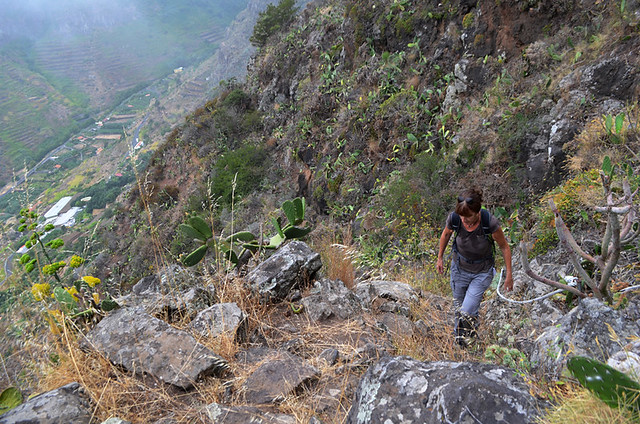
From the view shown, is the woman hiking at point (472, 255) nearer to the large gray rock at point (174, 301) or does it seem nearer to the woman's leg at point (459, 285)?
the woman's leg at point (459, 285)

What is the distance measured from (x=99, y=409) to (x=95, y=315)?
40.3 inches

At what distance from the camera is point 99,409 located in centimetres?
184

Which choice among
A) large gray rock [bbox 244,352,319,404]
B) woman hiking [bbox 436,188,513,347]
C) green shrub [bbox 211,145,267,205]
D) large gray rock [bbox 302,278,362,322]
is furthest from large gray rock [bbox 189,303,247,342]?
green shrub [bbox 211,145,267,205]

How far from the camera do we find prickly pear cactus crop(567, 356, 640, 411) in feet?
3.14

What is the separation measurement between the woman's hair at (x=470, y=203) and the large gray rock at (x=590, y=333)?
1.05 meters

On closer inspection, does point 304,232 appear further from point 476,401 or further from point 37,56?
point 37,56

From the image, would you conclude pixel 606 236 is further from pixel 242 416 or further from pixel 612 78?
pixel 612 78

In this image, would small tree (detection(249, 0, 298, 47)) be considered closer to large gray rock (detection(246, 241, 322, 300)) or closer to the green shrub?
the green shrub

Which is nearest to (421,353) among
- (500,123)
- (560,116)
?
(560,116)

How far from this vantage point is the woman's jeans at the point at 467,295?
8.75 ft

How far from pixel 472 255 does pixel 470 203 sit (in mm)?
469

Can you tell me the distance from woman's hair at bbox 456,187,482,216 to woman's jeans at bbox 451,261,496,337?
0.55m

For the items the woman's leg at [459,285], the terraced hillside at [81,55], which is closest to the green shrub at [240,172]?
the woman's leg at [459,285]

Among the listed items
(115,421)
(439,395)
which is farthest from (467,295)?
(115,421)
